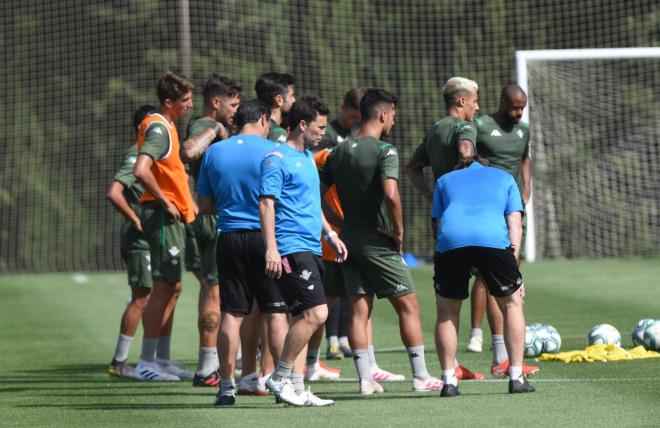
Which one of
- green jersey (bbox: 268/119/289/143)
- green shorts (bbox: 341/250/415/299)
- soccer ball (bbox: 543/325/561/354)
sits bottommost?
soccer ball (bbox: 543/325/561/354)

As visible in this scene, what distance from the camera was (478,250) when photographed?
9.03 metres

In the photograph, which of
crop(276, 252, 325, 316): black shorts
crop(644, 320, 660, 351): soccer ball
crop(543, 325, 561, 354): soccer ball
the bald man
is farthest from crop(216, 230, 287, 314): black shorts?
crop(644, 320, 660, 351): soccer ball

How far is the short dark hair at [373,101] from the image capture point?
31.6ft

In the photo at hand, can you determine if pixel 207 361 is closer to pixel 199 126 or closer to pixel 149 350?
pixel 149 350

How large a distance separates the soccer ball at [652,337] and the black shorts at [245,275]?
11.5 ft

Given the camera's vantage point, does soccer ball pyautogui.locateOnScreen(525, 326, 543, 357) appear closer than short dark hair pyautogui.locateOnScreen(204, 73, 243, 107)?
No

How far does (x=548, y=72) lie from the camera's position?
2353 centimetres

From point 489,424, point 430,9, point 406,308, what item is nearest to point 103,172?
point 430,9

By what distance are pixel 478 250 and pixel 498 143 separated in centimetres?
212

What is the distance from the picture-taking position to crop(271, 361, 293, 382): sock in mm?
8695

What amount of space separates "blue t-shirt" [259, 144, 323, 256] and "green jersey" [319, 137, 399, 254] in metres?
0.89

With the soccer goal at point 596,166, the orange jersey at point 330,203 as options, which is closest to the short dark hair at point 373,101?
the orange jersey at point 330,203

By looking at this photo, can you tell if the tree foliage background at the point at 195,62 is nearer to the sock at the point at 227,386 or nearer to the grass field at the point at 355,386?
the grass field at the point at 355,386

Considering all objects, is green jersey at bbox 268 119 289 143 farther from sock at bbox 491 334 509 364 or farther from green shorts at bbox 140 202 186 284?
sock at bbox 491 334 509 364
